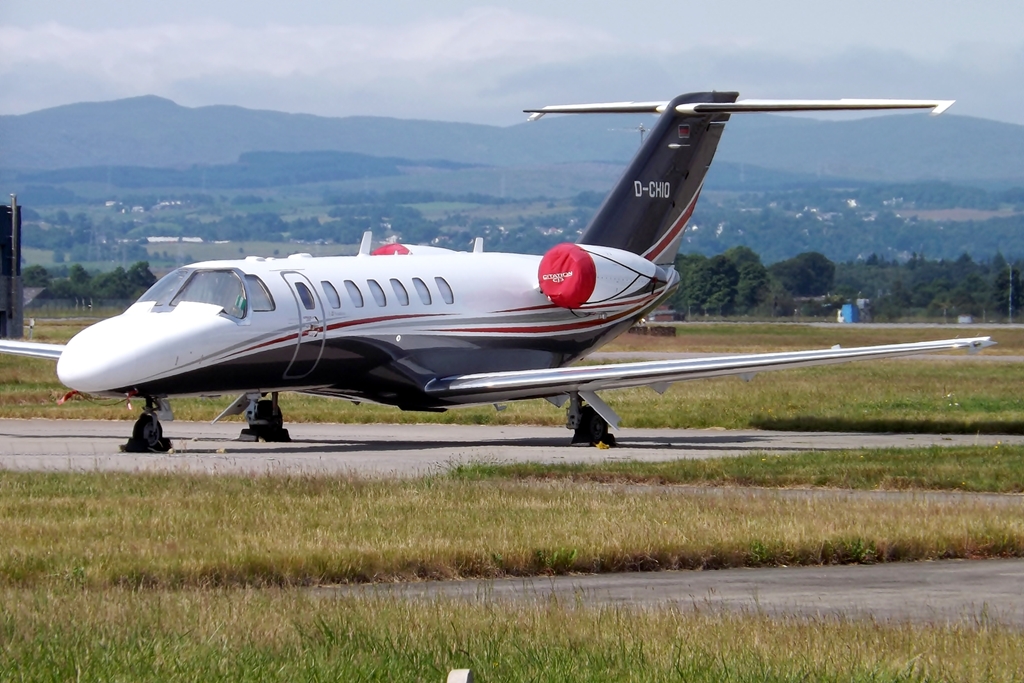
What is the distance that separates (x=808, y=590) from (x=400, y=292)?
48.7ft

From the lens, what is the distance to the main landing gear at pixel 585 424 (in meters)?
25.2

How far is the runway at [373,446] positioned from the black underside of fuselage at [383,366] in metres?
0.86

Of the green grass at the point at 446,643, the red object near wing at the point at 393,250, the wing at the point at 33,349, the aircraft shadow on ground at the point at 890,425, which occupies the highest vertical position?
the red object near wing at the point at 393,250

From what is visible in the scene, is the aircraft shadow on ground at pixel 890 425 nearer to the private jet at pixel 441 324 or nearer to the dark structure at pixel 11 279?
the private jet at pixel 441 324

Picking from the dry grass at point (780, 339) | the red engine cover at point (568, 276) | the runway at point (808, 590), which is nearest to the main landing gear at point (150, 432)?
the red engine cover at point (568, 276)

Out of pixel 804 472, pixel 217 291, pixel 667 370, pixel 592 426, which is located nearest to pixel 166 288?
pixel 217 291

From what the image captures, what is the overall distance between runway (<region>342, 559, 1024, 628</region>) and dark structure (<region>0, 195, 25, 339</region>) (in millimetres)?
49458

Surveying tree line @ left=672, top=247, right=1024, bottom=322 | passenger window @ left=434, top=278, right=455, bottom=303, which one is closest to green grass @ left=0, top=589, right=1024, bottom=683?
passenger window @ left=434, top=278, right=455, bottom=303

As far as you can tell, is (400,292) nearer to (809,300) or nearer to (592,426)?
(592,426)

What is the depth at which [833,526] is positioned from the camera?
1368cm

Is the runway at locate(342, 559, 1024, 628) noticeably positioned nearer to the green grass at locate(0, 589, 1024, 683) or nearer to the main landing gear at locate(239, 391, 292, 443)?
the green grass at locate(0, 589, 1024, 683)

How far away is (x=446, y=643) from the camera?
8.84 meters

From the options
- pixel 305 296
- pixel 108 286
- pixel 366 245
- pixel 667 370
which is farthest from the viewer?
pixel 108 286

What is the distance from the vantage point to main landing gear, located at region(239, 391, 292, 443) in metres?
25.3
